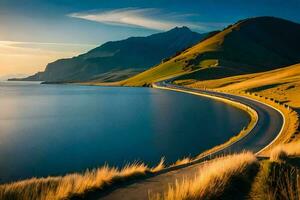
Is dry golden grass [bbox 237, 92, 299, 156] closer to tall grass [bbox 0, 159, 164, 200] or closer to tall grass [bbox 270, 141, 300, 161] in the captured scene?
tall grass [bbox 270, 141, 300, 161]

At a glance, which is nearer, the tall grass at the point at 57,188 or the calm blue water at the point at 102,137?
the tall grass at the point at 57,188

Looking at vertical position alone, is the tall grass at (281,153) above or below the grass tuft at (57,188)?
below

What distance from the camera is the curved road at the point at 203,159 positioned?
12.4m

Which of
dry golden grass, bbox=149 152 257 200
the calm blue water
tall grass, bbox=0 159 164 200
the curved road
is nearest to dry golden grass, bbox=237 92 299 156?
the curved road

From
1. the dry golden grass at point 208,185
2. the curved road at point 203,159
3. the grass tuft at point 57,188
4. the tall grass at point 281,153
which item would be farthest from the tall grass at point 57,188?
the tall grass at point 281,153

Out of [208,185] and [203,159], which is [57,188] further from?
[203,159]

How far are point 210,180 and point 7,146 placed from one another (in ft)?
128

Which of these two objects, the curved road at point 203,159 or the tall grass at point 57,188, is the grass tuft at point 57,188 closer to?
the tall grass at point 57,188

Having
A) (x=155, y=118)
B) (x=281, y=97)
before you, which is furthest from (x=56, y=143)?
(x=281, y=97)

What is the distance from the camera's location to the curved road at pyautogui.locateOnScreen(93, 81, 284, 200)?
1236 cm

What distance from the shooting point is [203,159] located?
88.1ft

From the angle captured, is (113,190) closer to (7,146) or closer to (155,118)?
(7,146)

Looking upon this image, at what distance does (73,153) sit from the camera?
1614 inches

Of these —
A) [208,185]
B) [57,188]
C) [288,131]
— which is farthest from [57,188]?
[288,131]
